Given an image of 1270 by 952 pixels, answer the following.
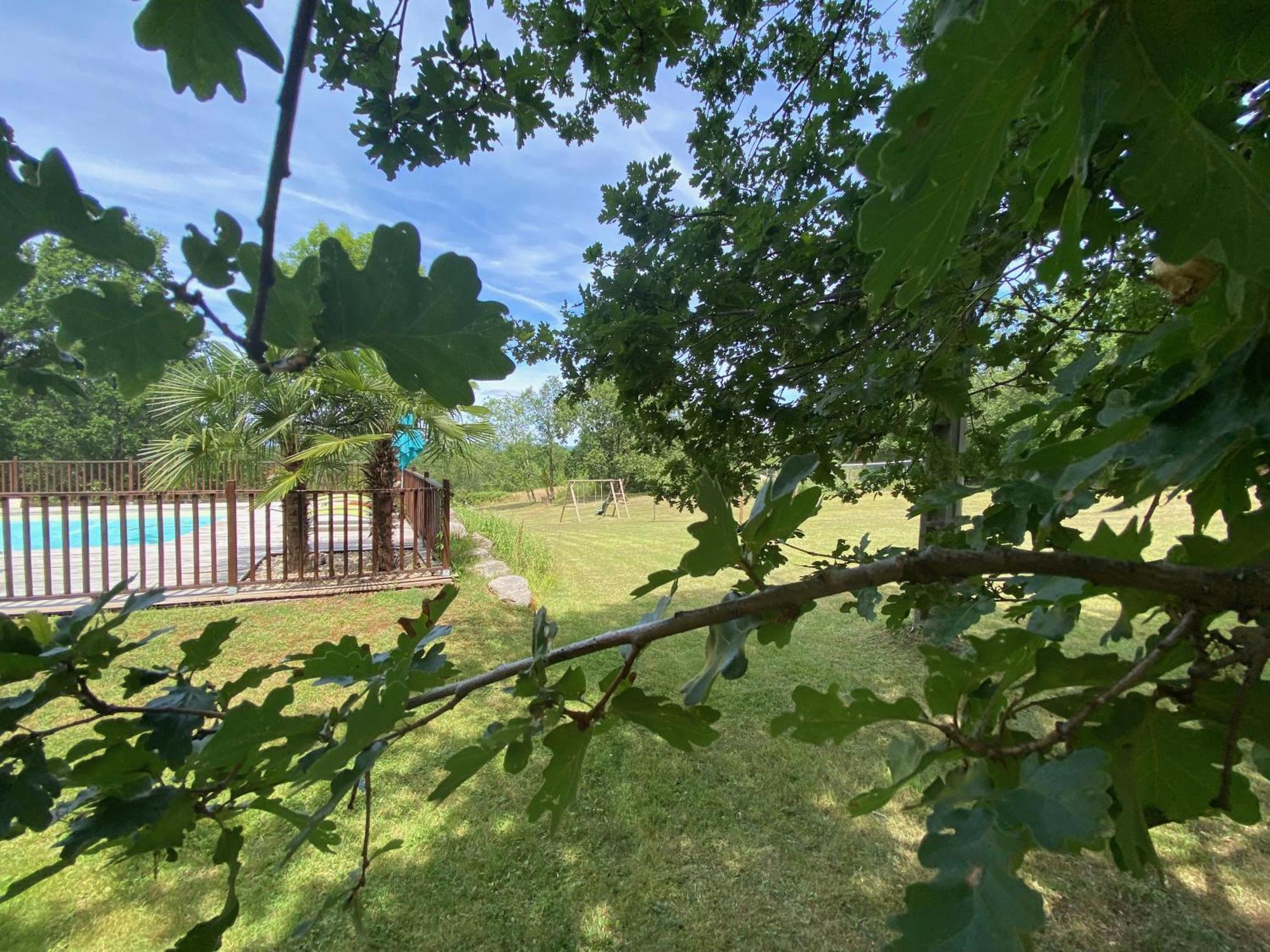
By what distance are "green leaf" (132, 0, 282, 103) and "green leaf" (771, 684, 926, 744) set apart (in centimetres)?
76

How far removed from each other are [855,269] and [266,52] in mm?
1670

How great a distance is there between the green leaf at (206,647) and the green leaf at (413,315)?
438 millimetres

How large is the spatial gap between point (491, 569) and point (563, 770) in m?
6.90

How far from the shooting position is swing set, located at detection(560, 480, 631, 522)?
17.4 metres

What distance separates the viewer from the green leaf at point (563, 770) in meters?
0.55

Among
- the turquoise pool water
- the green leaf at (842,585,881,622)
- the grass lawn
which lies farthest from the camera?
the turquoise pool water

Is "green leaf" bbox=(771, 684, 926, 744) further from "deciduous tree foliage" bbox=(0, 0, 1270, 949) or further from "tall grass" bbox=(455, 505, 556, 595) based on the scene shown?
"tall grass" bbox=(455, 505, 556, 595)

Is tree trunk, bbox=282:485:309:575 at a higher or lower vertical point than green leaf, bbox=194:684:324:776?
lower

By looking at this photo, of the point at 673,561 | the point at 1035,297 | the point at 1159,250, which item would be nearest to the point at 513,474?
the point at 673,561

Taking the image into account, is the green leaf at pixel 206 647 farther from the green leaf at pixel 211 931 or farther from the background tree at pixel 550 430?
the background tree at pixel 550 430

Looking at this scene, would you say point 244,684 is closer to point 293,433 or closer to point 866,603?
point 866,603

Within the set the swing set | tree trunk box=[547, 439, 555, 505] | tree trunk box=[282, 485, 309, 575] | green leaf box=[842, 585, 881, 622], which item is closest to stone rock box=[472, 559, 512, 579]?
tree trunk box=[282, 485, 309, 575]

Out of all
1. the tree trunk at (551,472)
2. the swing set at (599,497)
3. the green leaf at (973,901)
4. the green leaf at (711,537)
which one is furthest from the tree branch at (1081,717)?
the tree trunk at (551,472)

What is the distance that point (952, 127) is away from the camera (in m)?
0.32
